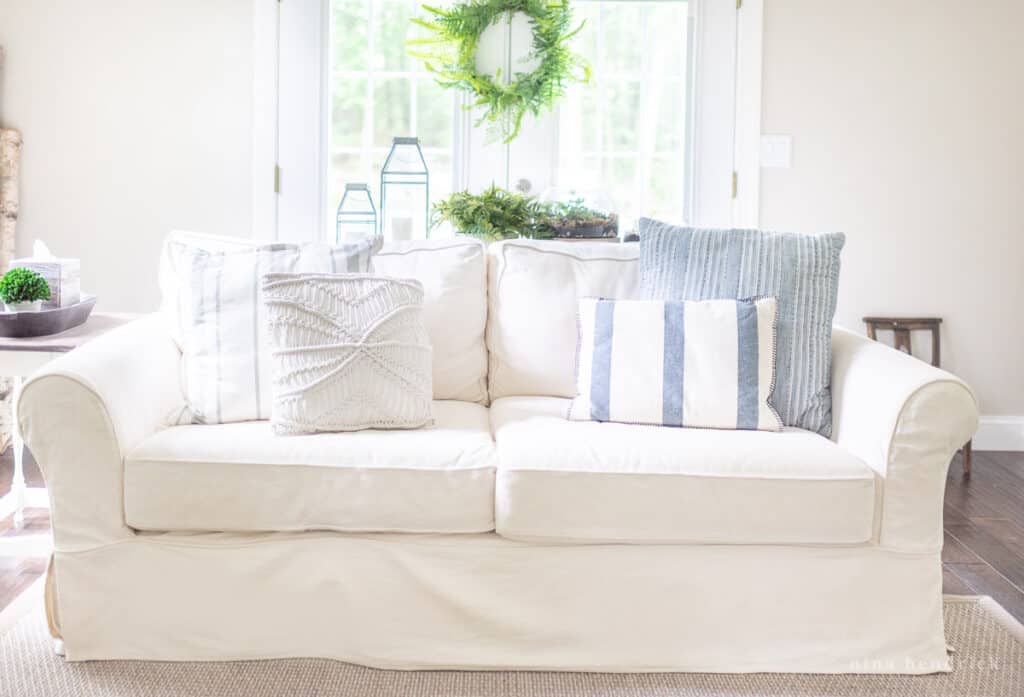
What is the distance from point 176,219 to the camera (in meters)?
4.03

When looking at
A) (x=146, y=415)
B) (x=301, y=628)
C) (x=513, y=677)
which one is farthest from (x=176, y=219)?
(x=513, y=677)

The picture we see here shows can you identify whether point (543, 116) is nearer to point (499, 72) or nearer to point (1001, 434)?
point (499, 72)

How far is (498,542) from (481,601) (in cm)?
13

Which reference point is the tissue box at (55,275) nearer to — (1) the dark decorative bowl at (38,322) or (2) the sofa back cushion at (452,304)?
(1) the dark decorative bowl at (38,322)

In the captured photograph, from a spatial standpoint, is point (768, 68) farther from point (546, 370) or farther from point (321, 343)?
point (321, 343)

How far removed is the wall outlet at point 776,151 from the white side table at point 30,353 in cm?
241

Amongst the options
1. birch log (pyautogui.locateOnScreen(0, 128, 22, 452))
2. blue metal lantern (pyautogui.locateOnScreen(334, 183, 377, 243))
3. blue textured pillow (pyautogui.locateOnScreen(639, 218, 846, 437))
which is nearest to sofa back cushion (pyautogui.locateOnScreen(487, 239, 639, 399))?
blue textured pillow (pyautogui.locateOnScreen(639, 218, 846, 437))

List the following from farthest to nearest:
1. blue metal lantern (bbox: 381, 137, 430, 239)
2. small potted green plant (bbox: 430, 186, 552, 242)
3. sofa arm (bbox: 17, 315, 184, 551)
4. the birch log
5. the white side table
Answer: the birch log → blue metal lantern (bbox: 381, 137, 430, 239) → small potted green plant (bbox: 430, 186, 552, 242) → the white side table → sofa arm (bbox: 17, 315, 184, 551)

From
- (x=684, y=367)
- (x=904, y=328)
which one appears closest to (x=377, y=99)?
(x=684, y=367)

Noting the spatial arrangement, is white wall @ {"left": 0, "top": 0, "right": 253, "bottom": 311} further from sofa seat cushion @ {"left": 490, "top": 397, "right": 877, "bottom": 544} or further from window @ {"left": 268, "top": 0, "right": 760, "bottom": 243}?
sofa seat cushion @ {"left": 490, "top": 397, "right": 877, "bottom": 544}

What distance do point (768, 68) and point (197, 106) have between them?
2.20m

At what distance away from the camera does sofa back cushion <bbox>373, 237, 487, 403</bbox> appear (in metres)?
2.73

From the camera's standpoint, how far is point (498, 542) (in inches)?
85.4

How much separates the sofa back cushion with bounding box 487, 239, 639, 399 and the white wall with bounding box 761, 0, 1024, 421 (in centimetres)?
148
